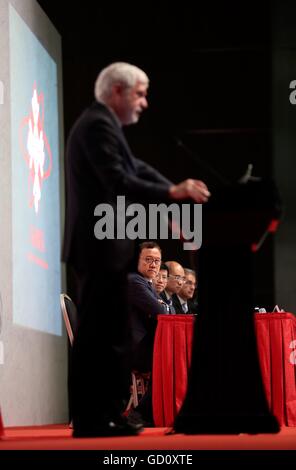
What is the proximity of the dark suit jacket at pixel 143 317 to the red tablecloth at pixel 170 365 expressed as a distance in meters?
0.27

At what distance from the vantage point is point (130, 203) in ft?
10.1

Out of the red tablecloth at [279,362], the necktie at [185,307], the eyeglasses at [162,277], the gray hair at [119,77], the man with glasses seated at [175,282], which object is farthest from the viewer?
the necktie at [185,307]

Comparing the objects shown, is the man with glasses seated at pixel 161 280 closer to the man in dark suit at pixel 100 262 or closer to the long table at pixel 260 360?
the long table at pixel 260 360

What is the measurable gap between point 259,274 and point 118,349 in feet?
18.2

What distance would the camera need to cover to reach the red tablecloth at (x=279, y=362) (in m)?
4.52

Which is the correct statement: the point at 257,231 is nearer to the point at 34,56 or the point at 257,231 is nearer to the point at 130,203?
the point at 130,203

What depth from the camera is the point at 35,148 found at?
20.9ft

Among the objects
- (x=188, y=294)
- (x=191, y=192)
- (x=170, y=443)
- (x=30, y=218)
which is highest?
(x=30, y=218)

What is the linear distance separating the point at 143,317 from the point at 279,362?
920 mm

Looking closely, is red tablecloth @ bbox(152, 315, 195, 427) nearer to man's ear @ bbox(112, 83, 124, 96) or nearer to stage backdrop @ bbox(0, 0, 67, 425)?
stage backdrop @ bbox(0, 0, 67, 425)

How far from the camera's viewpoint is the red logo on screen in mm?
6085

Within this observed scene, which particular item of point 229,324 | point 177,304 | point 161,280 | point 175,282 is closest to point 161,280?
point 161,280

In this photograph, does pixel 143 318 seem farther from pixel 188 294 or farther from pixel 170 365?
pixel 188 294

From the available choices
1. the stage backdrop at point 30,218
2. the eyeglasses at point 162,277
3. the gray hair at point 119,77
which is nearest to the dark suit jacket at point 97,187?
the gray hair at point 119,77
